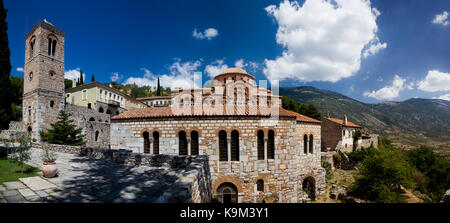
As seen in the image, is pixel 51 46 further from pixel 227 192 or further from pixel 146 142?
pixel 227 192

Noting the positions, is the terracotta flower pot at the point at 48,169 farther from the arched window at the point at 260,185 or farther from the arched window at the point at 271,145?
the arched window at the point at 271,145

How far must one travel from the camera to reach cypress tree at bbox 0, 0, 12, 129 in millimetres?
15266

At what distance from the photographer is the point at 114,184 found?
548 cm

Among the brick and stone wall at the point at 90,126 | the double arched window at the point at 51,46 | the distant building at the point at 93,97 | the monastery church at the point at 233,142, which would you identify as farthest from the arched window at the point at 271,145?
the distant building at the point at 93,97

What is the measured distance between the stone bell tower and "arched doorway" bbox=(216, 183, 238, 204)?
23.1 metres

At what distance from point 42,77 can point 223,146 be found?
2444 cm

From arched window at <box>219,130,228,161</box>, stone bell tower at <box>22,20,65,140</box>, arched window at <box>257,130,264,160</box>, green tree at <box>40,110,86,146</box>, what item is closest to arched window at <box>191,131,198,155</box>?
arched window at <box>219,130,228,161</box>

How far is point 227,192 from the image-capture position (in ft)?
35.2

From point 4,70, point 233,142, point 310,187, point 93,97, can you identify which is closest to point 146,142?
point 233,142

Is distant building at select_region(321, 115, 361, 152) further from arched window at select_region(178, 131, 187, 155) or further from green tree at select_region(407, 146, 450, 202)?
arched window at select_region(178, 131, 187, 155)

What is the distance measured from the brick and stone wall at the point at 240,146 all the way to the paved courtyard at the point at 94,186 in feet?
12.2

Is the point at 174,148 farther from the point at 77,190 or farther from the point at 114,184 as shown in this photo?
the point at 77,190
